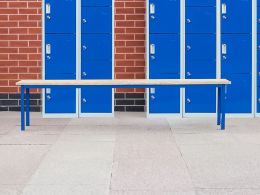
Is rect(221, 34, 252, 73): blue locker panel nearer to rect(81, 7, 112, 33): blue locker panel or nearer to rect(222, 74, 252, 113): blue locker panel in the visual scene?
rect(222, 74, 252, 113): blue locker panel

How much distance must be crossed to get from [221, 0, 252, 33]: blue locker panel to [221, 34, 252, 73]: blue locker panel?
98 mm

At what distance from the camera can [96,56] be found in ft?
24.6

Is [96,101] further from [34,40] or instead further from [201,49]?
[201,49]

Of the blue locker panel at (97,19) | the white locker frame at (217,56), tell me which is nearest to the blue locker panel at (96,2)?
the blue locker panel at (97,19)

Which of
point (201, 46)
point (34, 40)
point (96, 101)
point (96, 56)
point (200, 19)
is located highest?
point (200, 19)

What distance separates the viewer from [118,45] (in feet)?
26.6

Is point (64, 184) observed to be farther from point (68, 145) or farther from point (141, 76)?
point (141, 76)

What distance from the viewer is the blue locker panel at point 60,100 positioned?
7480mm

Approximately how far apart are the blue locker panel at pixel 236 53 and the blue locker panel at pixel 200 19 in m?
0.22

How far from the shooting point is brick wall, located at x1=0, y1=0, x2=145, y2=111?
8062 millimetres

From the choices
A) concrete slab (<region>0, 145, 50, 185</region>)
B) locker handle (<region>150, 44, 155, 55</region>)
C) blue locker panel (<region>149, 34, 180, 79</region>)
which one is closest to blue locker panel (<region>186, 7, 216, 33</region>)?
blue locker panel (<region>149, 34, 180, 79</region>)

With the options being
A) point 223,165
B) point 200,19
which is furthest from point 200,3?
point 223,165

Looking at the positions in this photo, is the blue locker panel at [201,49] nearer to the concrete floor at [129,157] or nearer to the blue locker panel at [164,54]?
the blue locker panel at [164,54]

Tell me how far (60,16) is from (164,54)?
1.36m
